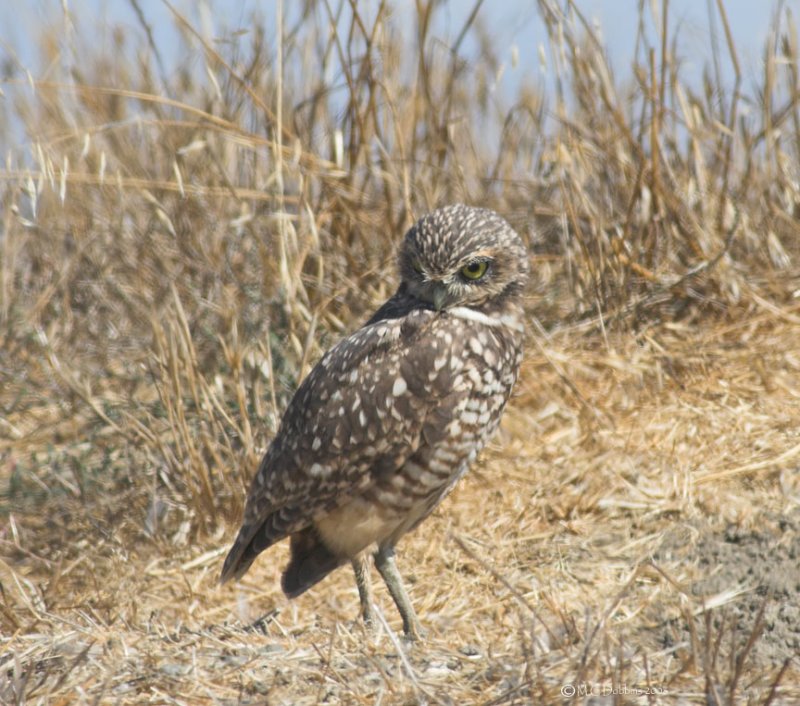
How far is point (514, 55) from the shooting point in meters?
4.40

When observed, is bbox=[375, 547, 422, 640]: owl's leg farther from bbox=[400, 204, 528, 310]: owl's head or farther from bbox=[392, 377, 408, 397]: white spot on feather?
bbox=[400, 204, 528, 310]: owl's head

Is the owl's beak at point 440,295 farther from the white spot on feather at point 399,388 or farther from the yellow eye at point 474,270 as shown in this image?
the white spot on feather at point 399,388

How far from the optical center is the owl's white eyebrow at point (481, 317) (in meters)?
3.41

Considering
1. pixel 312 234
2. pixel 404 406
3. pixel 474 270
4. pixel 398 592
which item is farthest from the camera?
pixel 312 234

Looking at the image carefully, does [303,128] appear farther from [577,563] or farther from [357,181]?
[577,563]

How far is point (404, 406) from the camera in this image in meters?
3.29

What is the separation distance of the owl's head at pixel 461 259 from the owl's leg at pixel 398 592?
0.89 metres

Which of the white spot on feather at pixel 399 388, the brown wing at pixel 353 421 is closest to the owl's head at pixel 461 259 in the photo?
the brown wing at pixel 353 421

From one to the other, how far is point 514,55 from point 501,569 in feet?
6.99

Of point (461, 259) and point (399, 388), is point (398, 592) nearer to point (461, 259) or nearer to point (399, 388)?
point (399, 388)

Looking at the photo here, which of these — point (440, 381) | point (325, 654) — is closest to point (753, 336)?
point (440, 381)

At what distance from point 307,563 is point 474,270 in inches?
45.4

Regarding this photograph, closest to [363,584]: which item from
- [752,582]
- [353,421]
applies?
[353,421]

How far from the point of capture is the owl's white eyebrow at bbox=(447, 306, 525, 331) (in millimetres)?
3408
